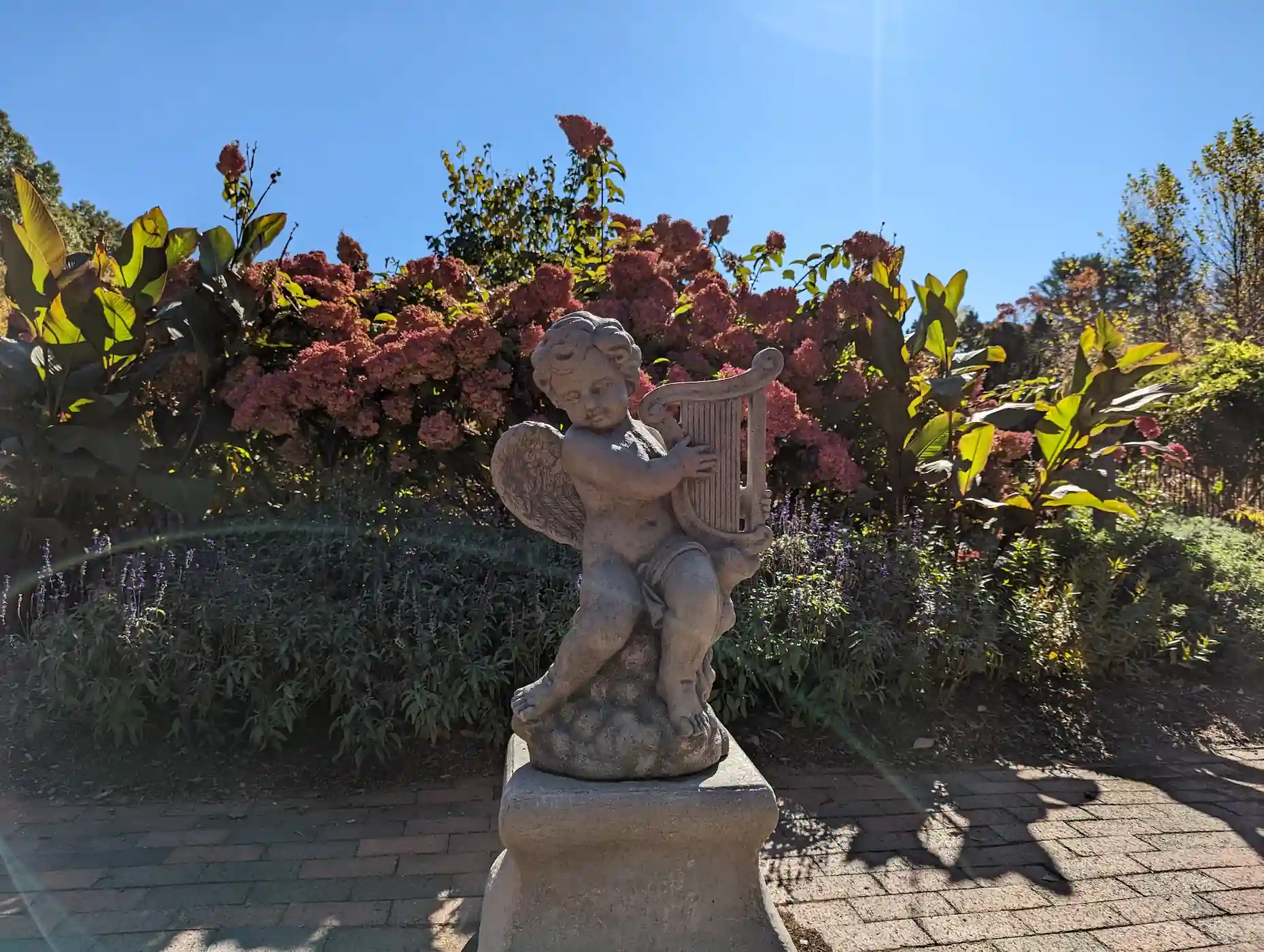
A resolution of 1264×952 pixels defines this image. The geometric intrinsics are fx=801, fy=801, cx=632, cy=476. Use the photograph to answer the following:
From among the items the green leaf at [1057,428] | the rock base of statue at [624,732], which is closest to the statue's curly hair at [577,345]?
the rock base of statue at [624,732]

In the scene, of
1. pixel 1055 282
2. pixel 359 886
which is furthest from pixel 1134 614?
pixel 1055 282

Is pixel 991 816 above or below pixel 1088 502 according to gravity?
below

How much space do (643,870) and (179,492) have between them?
332 centimetres

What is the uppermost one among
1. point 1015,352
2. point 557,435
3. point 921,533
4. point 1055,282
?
point 1055,282

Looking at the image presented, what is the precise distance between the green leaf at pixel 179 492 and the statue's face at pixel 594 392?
289cm

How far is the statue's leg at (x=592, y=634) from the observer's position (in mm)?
2018

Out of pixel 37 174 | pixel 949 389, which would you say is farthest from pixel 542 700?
pixel 37 174

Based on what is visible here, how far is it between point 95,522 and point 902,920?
456cm

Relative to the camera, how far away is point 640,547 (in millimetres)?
2127

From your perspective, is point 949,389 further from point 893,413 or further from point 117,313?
point 117,313

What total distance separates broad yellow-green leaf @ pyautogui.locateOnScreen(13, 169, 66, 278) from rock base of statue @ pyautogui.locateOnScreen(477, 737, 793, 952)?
13.7 ft

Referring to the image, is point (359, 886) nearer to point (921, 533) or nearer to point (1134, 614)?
point (921, 533)

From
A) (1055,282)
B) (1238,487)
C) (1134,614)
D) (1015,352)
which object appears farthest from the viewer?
(1055,282)

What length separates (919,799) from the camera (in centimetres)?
339
